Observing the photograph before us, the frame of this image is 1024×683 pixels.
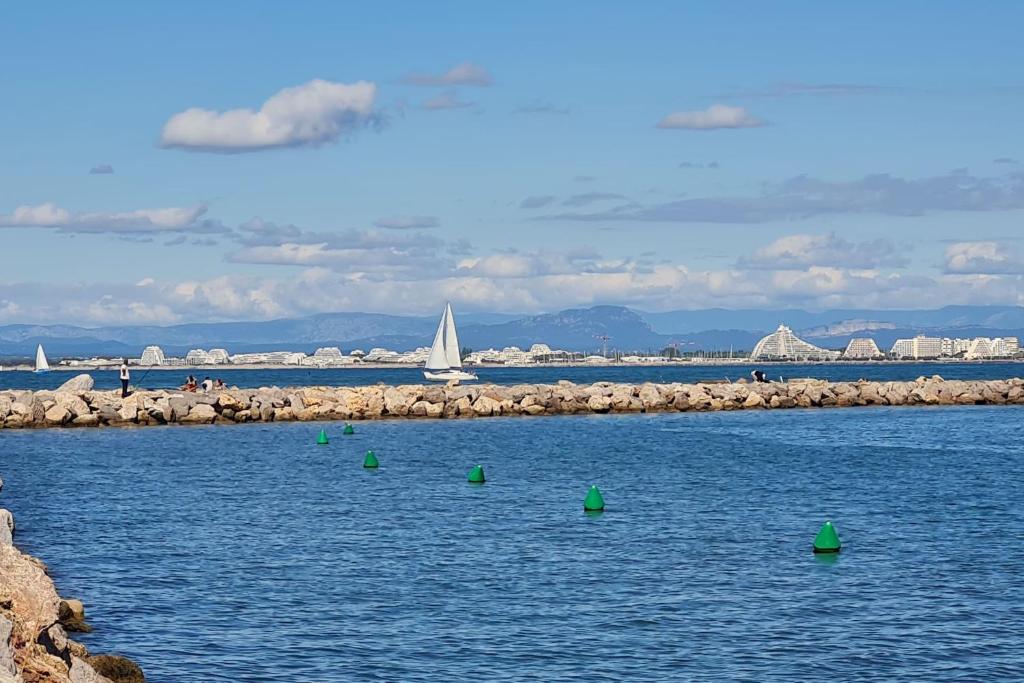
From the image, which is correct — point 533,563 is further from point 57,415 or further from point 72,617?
point 57,415

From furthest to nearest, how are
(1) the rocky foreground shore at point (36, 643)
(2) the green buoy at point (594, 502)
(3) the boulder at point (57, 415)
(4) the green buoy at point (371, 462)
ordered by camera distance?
1. (3) the boulder at point (57, 415)
2. (4) the green buoy at point (371, 462)
3. (2) the green buoy at point (594, 502)
4. (1) the rocky foreground shore at point (36, 643)

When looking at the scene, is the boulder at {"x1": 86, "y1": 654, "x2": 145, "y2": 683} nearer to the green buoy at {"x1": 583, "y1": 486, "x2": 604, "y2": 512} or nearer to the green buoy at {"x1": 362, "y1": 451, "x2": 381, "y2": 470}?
the green buoy at {"x1": 583, "y1": 486, "x2": 604, "y2": 512}

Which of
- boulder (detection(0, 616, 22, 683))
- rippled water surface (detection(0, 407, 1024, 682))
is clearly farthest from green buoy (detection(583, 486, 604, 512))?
boulder (detection(0, 616, 22, 683))

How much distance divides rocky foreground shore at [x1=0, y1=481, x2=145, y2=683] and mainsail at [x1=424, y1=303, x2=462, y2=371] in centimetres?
10331

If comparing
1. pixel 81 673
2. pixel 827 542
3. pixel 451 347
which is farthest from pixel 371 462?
pixel 451 347

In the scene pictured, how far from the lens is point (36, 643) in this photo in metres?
13.1

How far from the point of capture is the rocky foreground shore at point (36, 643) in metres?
12.4

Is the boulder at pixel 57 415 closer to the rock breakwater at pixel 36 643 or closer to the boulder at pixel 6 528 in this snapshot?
the boulder at pixel 6 528

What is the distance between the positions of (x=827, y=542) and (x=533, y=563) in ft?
17.1

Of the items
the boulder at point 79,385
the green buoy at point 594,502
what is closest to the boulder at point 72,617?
the green buoy at point 594,502

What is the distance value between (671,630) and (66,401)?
46.6 meters

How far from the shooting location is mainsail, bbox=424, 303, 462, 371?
121m

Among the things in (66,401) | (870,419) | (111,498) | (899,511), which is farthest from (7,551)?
(870,419)

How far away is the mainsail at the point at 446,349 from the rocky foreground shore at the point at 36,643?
4067 inches
